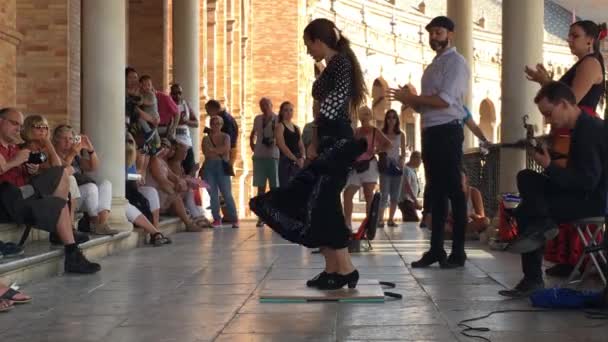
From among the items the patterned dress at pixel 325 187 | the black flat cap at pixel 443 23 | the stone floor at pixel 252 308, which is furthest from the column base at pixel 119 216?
the patterned dress at pixel 325 187

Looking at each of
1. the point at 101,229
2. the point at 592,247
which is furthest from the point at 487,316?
the point at 101,229

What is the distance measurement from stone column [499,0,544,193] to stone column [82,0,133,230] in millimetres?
3763

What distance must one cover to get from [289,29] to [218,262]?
98.3 ft

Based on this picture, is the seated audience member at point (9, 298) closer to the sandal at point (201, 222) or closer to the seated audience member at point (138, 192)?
the seated audience member at point (138, 192)

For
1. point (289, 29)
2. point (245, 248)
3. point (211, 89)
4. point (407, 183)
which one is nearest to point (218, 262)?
point (245, 248)

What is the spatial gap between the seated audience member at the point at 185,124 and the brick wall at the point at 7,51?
2.25 metres

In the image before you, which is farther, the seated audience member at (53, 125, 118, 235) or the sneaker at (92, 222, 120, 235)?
the sneaker at (92, 222, 120, 235)

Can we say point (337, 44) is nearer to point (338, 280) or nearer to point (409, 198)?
point (338, 280)

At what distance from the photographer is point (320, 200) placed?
7.25 m

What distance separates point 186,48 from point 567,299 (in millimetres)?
12929

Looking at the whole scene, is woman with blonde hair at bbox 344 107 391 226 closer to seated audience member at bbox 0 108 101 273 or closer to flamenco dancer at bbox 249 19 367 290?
seated audience member at bbox 0 108 101 273

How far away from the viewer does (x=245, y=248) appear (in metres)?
11.8

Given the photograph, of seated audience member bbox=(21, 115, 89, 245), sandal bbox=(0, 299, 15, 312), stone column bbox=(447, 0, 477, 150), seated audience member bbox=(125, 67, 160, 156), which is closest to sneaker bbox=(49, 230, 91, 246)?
seated audience member bbox=(21, 115, 89, 245)

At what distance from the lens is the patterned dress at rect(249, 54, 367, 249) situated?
7.25 m
